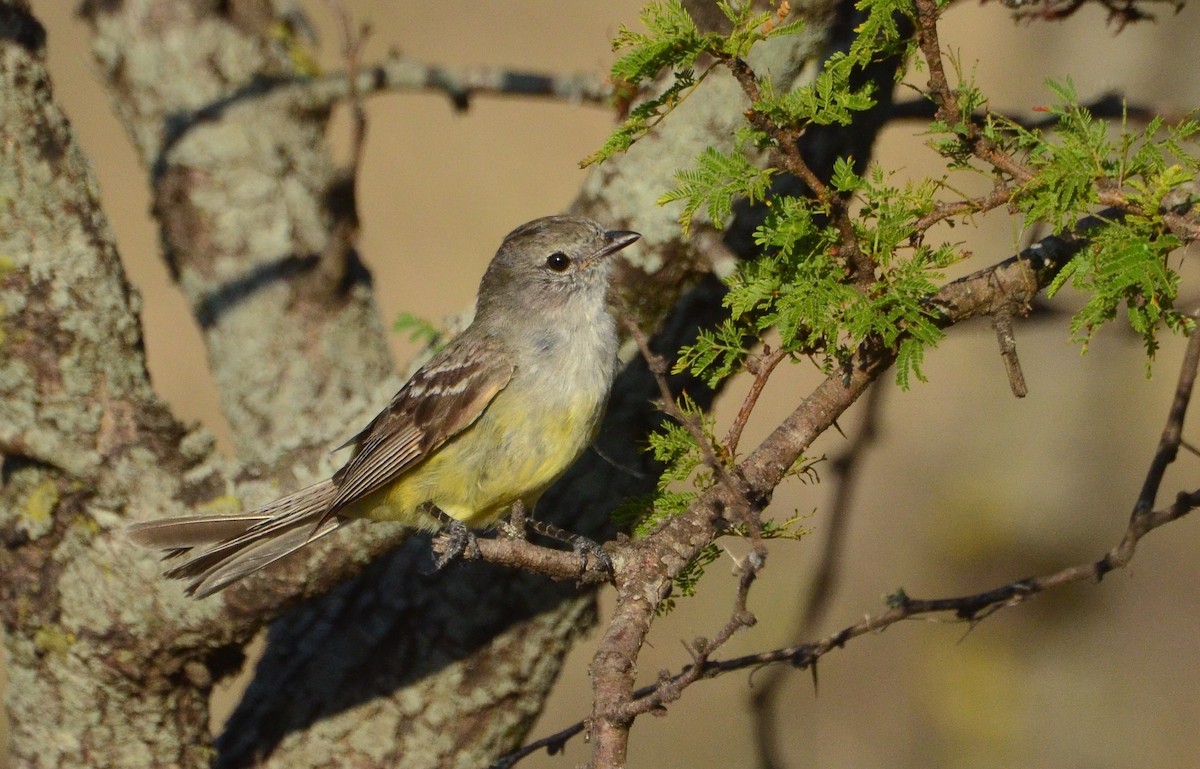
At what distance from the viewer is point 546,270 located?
529 cm

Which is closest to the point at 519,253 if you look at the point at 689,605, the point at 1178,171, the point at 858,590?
the point at 1178,171

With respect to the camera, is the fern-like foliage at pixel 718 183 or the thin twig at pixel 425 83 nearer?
the fern-like foliage at pixel 718 183

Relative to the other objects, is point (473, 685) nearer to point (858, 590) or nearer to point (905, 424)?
point (858, 590)

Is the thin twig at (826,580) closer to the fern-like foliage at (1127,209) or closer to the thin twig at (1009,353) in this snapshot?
the thin twig at (1009,353)

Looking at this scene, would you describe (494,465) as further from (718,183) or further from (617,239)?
(718,183)

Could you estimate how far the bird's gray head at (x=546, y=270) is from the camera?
4.88 m

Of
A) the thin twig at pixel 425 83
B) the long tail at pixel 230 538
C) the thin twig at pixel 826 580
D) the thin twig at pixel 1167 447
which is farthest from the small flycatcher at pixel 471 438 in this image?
the thin twig at pixel 1167 447

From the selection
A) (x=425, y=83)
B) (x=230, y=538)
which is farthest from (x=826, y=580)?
(x=425, y=83)

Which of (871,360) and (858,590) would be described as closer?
(871,360)

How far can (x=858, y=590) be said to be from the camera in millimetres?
11047

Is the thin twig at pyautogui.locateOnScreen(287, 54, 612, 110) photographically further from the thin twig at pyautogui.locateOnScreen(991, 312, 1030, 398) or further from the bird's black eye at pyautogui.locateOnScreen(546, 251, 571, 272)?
the thin twig at pyautogui.locateOnScreen(991, 312, 1030, 398)

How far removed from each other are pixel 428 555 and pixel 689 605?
20.4 ft

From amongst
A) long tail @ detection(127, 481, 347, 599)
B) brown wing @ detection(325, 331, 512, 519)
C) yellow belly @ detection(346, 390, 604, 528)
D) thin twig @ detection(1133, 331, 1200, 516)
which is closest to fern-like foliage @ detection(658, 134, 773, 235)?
thin twig @ detection(1133, 331, 1200, 516)

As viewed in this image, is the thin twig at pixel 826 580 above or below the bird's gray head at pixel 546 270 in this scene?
below
